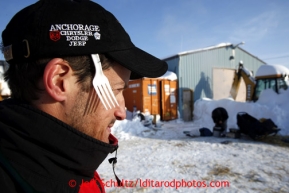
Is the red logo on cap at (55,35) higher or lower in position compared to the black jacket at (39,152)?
higher

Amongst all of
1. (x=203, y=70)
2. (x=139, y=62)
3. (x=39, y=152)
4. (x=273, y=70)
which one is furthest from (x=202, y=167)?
(x=203, y=70)

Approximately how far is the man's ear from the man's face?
7 centimetres

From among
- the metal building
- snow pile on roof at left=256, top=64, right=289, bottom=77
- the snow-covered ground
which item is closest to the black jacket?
the snow-covered ground

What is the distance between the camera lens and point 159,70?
1090mm

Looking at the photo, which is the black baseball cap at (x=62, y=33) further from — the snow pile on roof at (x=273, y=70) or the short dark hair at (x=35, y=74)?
the snow pile on roof at (x=273, y=70)

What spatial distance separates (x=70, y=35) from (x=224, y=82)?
1730 cm

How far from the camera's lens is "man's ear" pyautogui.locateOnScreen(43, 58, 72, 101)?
0.79 m

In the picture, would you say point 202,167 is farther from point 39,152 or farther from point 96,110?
point 39,152

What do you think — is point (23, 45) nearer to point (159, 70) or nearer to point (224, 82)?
point (159, 70)

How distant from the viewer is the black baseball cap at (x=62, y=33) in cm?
76

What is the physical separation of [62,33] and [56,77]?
20 centimetres

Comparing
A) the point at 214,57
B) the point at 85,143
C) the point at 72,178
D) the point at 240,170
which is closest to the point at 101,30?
the point at 85,143

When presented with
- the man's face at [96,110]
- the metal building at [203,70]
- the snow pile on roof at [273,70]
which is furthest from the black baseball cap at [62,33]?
the metal building at [203,70]

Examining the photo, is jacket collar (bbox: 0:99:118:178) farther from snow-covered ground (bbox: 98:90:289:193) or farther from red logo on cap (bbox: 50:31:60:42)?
snow-covered ground (bbox: 98:90:289:193)
